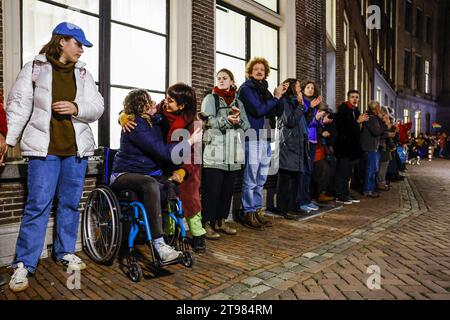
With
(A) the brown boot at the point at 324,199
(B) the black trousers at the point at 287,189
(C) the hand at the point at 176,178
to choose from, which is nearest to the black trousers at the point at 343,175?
(A) the brown boot at the point at 324,199

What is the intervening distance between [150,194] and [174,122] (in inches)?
35.4

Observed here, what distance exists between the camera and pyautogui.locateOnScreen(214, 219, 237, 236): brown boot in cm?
500

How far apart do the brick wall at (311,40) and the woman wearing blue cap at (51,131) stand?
5.84 metres

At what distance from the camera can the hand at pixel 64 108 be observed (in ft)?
10.8

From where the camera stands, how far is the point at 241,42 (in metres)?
7.23

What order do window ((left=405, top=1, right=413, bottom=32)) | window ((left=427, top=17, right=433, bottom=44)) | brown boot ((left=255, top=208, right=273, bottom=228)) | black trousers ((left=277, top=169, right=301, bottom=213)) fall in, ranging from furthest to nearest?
window ((left=427, top=17, right=433, bottom=44)) < window ((left=405, top=1, right=413, bottom=32)) < black trousers ((left=277, top=169, right=301, bottom=213)) < brown boot ((left=255, top=208, right=273, bottom=228))

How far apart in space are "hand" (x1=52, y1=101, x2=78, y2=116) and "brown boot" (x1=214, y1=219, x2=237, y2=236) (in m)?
2.39

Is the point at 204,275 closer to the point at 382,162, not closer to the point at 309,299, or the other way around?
the point at 309,299

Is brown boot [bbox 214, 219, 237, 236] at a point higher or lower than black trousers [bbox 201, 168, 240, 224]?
lower

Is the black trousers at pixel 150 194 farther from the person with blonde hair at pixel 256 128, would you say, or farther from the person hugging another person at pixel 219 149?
the person with blonde hair at pixel 256 128

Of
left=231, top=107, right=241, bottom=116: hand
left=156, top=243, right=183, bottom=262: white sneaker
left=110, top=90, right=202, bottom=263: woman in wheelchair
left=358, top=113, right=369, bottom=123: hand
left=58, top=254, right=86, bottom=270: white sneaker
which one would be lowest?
left=58, top=254, right=86, bottom=270: white sneaker

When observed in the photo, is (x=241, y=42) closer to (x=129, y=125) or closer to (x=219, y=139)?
(x=219, y=139)

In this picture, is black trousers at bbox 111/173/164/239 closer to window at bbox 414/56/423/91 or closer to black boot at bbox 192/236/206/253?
black boot at bbox 192/236/206/253

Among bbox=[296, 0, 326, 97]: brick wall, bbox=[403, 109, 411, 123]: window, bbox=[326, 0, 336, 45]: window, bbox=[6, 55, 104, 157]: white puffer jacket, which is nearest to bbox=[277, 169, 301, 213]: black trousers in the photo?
bbox=[296, 0, 326, 97]: brick wall
